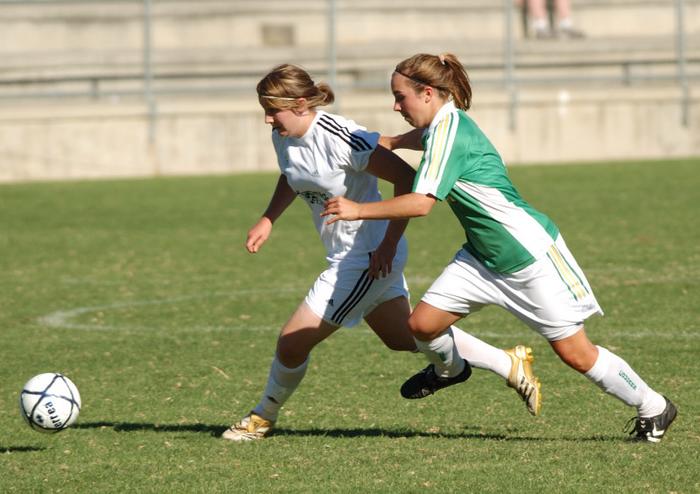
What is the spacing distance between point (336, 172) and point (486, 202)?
795 millimetres

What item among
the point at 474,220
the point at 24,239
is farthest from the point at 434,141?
the point at 24,239

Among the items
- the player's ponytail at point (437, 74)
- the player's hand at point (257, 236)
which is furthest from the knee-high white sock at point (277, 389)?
the player's ponytail at point (437, 74)

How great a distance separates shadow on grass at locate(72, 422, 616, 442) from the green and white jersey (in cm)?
86

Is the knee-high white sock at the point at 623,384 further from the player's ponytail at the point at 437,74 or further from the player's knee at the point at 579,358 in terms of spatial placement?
the player's ponytail at the point at 437,74

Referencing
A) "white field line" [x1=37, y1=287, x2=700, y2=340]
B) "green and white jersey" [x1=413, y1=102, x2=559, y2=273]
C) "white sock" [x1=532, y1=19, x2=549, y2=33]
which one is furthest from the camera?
"white sock" [x1=532, y1=19, x2=549, y2=33]

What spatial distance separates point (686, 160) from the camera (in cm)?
2134

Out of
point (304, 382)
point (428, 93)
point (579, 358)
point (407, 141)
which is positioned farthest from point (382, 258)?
point (304, 382)

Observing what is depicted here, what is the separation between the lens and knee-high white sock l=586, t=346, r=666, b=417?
5.72 metres

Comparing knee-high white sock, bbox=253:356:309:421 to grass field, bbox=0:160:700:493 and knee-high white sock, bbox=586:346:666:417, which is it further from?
knee-high white sock, bbox=586:346:666:417

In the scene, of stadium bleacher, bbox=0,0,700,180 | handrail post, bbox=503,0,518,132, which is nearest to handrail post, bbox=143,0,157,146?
stadium bleacher, bbox=0,0,700,180

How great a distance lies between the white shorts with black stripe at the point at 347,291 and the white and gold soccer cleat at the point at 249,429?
0.58 meters

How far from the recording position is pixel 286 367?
6230 mm

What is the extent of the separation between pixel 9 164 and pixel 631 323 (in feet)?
44.0

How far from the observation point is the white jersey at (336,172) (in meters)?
6.06
